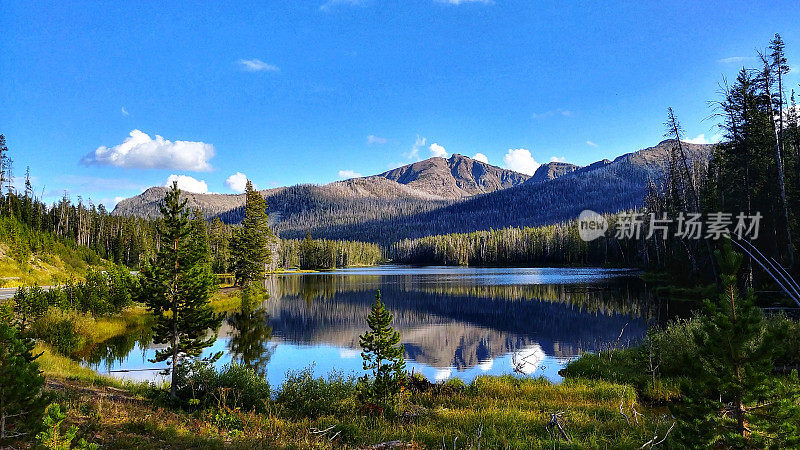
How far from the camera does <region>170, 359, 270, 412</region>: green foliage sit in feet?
51.7

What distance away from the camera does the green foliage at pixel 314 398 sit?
14654 mm

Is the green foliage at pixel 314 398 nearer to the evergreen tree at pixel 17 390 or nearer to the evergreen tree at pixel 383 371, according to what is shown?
the evergreen tree at pixel 383 371

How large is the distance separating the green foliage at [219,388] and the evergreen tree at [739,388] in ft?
46.0

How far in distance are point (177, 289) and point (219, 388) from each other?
5079 millimetres

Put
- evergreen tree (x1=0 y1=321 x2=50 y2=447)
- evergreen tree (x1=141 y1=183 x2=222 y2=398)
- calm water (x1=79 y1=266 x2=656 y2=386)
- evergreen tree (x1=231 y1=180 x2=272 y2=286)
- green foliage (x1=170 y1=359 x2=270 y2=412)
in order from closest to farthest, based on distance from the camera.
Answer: evergreen tree (x1=0 y1=321 x2=50 y2=447), green foliage (x1=170 y1=359 x2=270 y2=412), evergreen tree (x1=141 y1=183 x2=222 y2=398), calm water (x1=79 y1=266 x2=656 y2=386), evergreen tree (x1=231 y1=180 x2=272 y2=286)

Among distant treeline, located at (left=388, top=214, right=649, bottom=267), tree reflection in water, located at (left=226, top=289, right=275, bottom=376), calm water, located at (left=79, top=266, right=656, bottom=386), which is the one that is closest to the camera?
calm water, located at (left=79, top=266, right=656, bottom=386)

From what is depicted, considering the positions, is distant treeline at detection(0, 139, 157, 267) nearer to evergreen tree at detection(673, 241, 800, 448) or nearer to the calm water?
the calm water

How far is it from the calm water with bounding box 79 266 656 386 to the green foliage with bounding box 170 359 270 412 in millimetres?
4868

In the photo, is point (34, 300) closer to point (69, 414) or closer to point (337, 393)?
point (69, 414)

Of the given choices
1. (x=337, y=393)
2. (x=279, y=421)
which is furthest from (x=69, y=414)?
(x=337, y=393)

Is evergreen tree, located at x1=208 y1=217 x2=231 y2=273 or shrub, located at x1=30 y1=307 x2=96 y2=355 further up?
evergreen tree, located at x1=208 y1=217 x2=231 y2=273

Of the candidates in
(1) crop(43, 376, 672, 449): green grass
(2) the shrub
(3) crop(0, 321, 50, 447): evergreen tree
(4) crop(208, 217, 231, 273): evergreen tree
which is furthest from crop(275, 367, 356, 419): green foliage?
(4) crop(208, 217, 231, 273): evergreen tree

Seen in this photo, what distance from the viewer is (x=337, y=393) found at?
622 inches

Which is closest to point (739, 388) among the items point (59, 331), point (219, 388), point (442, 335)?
point (219, 388)
